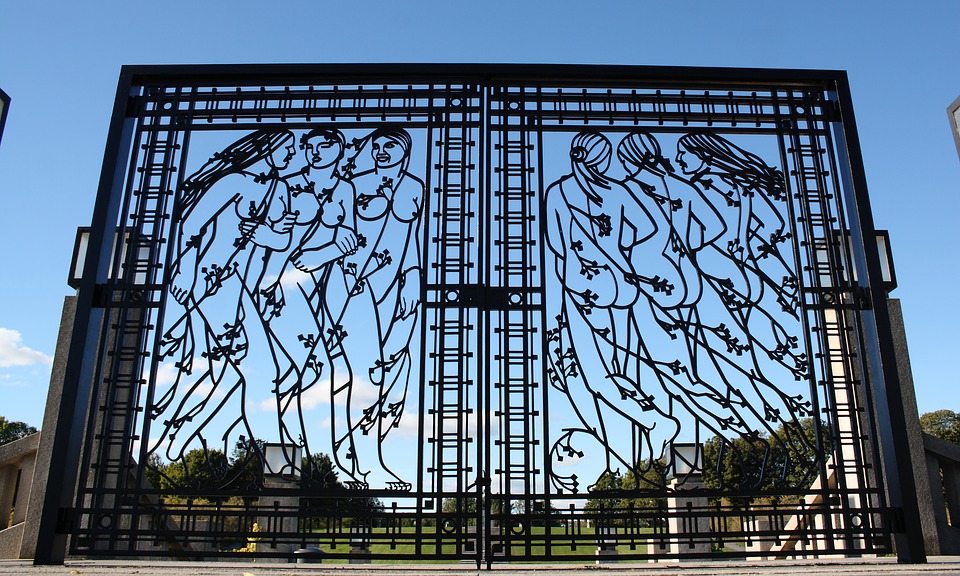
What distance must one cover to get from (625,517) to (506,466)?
1.70 feet

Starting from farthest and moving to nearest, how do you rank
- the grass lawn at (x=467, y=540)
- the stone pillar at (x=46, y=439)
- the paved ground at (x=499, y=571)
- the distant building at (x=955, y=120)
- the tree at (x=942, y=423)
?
the tree at (x=942, y=423) → the stone pillar at (x=46, y=439) → the grass lawn at (x=467, y=540) → the distant building at (x=955, y=120) → the paved ground at (x=499, y=571)

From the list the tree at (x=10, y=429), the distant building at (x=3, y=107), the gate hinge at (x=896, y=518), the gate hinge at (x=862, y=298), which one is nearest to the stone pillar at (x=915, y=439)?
the gate hinge at (x=862, y=298)

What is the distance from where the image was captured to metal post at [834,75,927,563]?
3.04 meters

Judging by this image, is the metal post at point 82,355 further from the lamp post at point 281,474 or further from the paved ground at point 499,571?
the lamp post at point 281,474

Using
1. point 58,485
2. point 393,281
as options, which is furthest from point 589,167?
point 58,485

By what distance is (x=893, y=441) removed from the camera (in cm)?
309

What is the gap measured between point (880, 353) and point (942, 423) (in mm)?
29462

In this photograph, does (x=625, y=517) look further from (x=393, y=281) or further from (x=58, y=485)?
(x=58, y=485)

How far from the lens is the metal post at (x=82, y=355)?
2.96m

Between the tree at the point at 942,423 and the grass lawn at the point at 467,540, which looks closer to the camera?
the grass lawn at the point at 467,540

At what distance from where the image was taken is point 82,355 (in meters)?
3.14

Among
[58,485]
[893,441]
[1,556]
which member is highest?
[893,441]

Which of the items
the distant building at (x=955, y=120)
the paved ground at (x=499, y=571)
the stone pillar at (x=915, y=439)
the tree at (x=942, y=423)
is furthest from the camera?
the tree at (x=942, y=423)

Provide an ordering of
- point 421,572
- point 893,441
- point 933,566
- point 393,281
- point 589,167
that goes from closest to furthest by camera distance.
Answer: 1. point 421,572
2. point 933,566
3. point 893,441
4. point 393,281
5. point 589,167
